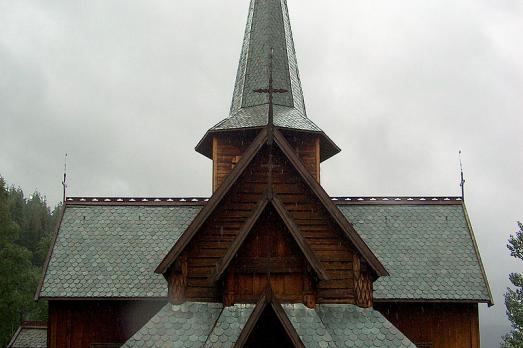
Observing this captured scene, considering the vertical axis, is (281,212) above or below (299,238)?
above

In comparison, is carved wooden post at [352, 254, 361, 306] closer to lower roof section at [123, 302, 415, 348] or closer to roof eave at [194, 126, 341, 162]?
lower roof section at [123, 302, 415, 348]

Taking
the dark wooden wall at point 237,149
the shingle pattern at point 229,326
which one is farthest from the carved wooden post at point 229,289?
the dark wooden wall at point 237,149

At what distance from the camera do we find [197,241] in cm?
1420

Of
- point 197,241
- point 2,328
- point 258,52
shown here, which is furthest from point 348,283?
point 2,328

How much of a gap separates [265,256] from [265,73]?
1043 centimetres

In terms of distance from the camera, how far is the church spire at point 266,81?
20.5m

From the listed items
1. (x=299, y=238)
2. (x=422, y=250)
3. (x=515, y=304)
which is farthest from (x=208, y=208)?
(x=515, y=304)

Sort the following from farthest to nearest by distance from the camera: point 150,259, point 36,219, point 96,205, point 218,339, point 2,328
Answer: point 36,219
point 2,328
point 96,205
point 150,259
point 218,339

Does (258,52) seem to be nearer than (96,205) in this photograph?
No

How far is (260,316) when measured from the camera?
12.7 meters

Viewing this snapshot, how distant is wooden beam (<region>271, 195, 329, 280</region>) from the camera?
13.1 metres

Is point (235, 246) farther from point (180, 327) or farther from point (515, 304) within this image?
point (515, 304)

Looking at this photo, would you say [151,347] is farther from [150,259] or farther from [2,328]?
[2,328]

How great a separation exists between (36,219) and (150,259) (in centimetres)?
7525
